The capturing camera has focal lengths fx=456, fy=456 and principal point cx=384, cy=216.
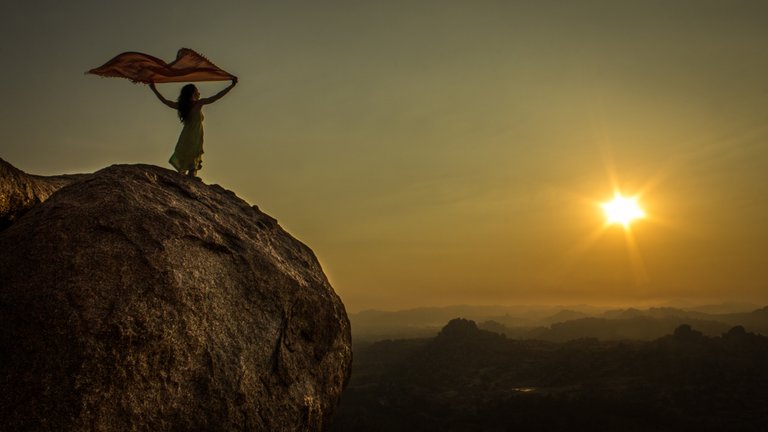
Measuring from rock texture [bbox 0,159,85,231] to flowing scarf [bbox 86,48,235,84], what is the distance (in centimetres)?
282

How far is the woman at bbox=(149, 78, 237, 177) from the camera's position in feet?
33.9

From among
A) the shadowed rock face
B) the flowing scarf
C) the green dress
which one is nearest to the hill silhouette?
the green dress

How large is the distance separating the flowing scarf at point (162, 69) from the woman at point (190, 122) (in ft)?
0.99

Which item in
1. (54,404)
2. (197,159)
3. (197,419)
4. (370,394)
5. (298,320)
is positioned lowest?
(370,394)

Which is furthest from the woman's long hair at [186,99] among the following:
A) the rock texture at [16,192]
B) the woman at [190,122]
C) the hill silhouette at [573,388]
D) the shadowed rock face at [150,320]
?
the hill silhouette at [573,388]

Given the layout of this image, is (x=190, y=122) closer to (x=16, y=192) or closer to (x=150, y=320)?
(x=16, y=192)

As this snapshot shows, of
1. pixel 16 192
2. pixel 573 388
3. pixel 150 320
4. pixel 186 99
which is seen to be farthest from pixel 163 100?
pixel 573 388

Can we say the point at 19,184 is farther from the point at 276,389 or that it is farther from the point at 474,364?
the point at 474,364

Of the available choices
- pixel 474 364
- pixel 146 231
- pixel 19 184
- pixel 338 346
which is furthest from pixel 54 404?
pixel 474 364

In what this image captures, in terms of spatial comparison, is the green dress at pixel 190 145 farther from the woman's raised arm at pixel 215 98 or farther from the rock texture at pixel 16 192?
the rock texture at pixel 16 192

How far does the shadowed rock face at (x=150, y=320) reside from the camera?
5.00m

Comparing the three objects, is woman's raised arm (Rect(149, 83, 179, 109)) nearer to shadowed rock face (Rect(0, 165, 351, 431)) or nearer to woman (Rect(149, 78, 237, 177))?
woman (Rect(149, 78, 237, 177))

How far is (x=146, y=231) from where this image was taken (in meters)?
6.64

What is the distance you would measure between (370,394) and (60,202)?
116157 mm
